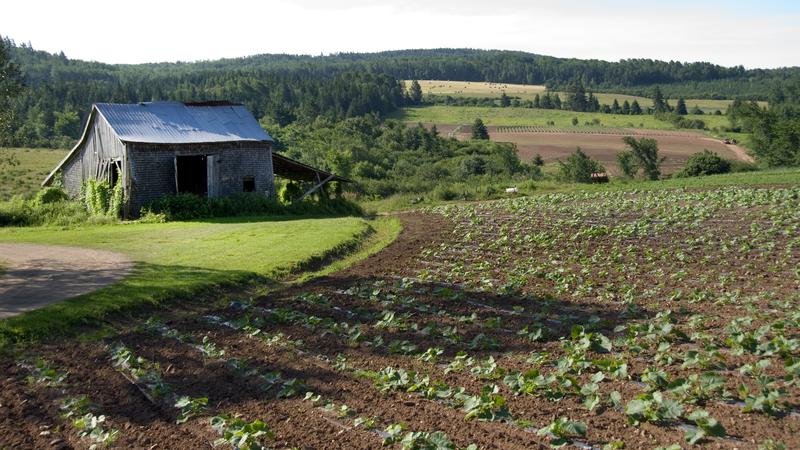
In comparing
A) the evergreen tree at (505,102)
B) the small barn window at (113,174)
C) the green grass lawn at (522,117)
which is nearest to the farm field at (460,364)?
the small barn window at (113,174)

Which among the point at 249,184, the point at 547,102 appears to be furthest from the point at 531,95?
the point at 249,184

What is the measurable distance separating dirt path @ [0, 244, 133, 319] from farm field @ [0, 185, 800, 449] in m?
2.83

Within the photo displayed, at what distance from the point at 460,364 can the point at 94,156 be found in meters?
37.1

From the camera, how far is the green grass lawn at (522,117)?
127m

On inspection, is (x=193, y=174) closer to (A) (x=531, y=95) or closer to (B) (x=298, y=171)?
(B) (x=298, y=171)

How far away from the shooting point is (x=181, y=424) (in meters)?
10.6

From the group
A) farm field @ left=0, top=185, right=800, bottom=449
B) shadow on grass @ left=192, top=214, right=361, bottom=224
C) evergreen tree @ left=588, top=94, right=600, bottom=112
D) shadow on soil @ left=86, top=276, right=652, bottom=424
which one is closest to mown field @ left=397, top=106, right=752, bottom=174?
evergreen tree @ left=588, top=94, right=600, bottom=112

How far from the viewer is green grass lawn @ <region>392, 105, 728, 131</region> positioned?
4988 inches

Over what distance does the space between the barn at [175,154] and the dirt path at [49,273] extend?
1266cm

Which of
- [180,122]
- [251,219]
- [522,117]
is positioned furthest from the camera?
[522,117]

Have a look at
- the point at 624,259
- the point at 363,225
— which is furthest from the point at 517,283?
the point at 363,225

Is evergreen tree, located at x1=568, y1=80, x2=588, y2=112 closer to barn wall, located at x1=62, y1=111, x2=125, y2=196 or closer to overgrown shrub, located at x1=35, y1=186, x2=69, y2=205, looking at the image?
barn wall, located at x1=62, y1=111, x2=125, y2=196

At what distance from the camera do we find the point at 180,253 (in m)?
26.2

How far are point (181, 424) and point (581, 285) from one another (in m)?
11.3
